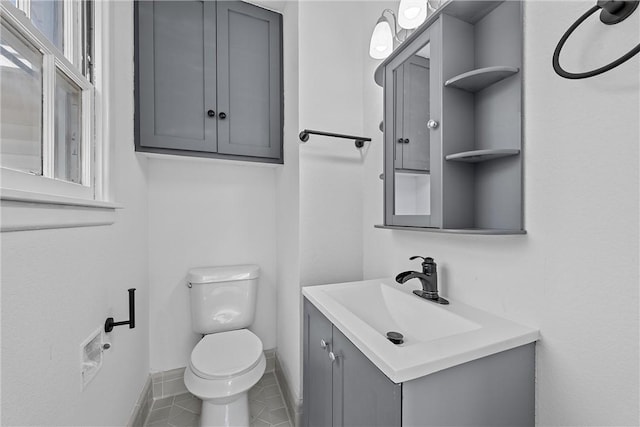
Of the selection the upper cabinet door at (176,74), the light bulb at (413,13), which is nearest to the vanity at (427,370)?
the light bulb at (413,13)

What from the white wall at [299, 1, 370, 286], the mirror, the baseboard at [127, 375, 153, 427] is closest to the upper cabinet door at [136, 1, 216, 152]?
the white wall at [299, 1, 370, 286]

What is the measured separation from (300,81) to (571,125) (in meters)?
1.17

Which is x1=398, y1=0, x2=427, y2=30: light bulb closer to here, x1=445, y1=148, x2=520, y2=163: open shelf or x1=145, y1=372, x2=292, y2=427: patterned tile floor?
x1=445, y1=148, x2=520, y2=163: open shelf

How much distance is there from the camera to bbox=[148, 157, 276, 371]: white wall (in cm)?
172

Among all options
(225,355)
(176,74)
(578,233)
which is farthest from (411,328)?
(176,74)

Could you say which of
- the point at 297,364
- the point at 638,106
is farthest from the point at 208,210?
the point at 638,106

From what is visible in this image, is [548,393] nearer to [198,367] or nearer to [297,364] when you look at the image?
[297,364]

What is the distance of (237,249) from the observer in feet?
6.19

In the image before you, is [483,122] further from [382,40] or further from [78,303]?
[78,303]

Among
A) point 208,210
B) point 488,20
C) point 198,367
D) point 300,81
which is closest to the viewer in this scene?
point 488,20

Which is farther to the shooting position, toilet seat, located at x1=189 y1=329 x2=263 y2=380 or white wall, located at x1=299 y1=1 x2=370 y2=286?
white wall, located at x1=299 y1=1 x2=370 y2=286

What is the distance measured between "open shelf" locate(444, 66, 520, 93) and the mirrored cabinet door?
0.06 m

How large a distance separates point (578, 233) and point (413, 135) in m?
0.62

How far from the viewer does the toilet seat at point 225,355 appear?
50.4 inches
